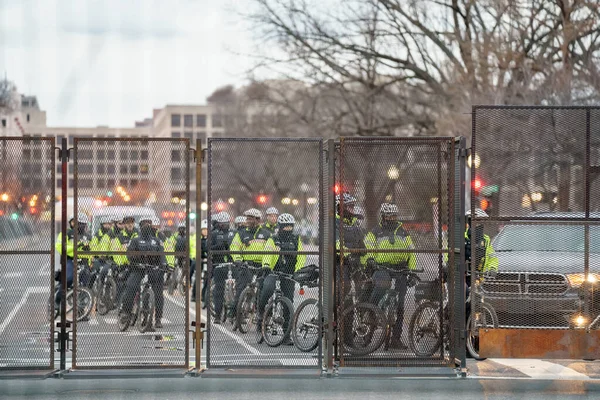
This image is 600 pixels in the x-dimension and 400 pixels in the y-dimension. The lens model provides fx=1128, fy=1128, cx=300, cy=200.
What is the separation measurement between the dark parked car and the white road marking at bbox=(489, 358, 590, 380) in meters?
0.67

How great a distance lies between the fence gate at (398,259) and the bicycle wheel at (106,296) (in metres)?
2.79

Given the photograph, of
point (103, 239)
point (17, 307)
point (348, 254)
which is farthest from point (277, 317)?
point (17, 307)

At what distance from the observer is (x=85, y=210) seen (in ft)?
44.2

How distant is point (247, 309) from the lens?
14.2m

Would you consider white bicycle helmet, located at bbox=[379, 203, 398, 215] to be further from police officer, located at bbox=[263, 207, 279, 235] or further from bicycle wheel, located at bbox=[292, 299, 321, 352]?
police officer, located at bbox=[263, 207, 279, 235]

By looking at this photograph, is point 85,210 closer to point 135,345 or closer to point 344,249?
point 135,345

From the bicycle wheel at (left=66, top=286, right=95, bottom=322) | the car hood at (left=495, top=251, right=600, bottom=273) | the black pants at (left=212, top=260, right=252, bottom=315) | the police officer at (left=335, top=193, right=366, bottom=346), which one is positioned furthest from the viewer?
the bicycle wheel at (left=66, top=286, right=95, bottom=322)

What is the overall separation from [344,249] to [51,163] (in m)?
3.55

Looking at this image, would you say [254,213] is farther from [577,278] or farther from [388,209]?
[577,278]

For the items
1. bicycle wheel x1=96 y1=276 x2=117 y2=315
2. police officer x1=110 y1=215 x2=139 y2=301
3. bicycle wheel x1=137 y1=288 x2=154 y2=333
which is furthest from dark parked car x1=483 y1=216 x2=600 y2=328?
bicycle wheel x1=96 y1=276 x2=117 y2=315

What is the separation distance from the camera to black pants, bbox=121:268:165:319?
43.5 feet

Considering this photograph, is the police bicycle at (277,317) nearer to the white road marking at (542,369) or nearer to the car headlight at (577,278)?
the white road marking at (542,369)

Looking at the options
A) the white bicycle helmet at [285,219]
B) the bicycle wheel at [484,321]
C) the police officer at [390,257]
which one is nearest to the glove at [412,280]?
the police officer at [390,257]

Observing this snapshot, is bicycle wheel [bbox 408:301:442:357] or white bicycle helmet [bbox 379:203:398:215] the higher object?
white bicycle helmet [bbox 379:203:398:215]
